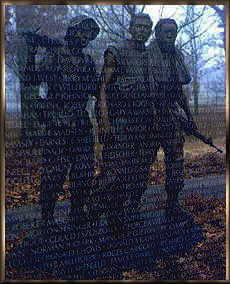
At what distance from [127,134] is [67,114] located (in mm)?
509

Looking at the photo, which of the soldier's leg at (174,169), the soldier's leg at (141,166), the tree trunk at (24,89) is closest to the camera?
the tree trunk at (24,89)

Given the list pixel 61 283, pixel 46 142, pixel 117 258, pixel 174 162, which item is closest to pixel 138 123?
pixel 174 162

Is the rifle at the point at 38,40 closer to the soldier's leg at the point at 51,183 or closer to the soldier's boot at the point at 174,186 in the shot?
the soldier's leg at the point at 51,183

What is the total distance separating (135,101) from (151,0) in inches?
30.5

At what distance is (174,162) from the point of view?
138 inches

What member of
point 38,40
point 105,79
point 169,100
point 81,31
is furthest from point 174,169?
point 38,40

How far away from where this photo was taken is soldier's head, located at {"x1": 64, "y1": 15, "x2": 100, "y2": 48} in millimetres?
3105

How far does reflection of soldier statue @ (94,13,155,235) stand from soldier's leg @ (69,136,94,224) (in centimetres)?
12

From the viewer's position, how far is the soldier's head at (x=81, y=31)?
3105 mm

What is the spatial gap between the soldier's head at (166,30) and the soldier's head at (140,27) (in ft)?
0.25

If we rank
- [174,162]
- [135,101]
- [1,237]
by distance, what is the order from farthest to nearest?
[174,162], [135,101], [1,237]

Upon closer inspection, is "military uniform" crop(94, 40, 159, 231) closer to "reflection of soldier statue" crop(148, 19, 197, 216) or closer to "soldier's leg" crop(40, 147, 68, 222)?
"reflection of soldier statue" crop(148, 19, 197, 216)

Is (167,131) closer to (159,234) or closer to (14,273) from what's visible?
(159,234)

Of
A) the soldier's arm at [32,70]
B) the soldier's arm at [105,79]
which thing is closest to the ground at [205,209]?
the soldier's arm at [105,79]
